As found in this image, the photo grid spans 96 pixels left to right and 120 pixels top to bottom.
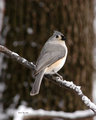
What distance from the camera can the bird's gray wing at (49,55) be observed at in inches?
148

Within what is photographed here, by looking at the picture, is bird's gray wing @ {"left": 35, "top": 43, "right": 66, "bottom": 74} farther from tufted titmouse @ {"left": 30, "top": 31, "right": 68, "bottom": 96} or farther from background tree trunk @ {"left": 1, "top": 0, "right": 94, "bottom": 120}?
background tree trunk @ {"left": 1, "top": 0, "right": 94, "bottom": 120}

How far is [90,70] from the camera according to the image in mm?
5562

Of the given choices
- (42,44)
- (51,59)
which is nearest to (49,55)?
(51,59)

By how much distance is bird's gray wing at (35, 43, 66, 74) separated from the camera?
3.75 meters

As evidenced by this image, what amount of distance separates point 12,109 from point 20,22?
1.19 metres

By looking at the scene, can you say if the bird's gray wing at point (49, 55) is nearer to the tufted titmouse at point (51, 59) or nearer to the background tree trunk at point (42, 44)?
the tufted titmouse at point (51, 59)

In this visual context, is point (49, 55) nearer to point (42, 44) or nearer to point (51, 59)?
point (51, 59)

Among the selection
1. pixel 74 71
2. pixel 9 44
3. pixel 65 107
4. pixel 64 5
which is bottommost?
pixel 65 107

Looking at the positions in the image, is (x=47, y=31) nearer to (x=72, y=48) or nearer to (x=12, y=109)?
(x=72, y=48)

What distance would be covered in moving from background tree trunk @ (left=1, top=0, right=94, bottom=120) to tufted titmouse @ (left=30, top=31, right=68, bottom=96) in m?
0.77

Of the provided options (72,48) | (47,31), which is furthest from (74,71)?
(47,31)

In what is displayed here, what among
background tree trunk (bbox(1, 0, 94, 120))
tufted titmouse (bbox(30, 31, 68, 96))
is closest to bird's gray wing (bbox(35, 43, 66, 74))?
tufted titmouse (bbox(30, 31, 68, 96))

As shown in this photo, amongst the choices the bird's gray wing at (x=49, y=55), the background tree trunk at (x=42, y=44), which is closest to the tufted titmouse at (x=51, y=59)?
the bird's gray wing at (x=49, y=55)

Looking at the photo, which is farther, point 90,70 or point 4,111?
point 90,70
